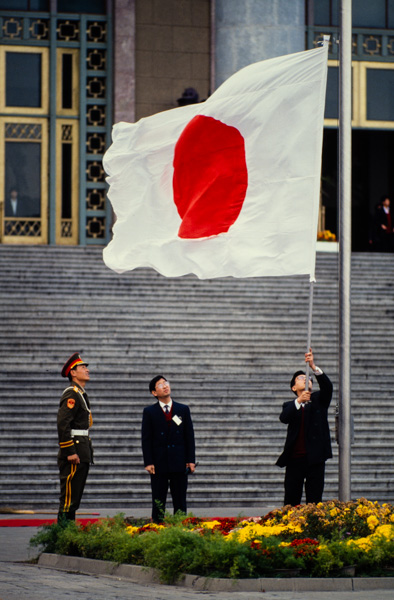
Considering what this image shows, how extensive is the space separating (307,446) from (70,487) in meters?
2.26

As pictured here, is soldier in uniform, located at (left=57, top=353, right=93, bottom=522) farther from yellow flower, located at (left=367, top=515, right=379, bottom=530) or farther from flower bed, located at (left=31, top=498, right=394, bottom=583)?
yellow flower, located at (left=367, top=515, right=379, bottom=530)

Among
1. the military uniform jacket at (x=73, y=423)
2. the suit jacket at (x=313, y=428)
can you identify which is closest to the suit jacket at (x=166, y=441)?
the military uniform jacket at (x=73, y=423)

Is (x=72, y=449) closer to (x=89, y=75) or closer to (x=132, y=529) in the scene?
(x=132, y=529)

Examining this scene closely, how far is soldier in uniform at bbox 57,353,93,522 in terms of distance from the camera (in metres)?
11.7

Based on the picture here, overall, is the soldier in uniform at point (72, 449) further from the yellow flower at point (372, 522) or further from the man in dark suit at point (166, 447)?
the yellow flower at point (372, 522)

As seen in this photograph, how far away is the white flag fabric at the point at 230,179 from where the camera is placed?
35.1 feet

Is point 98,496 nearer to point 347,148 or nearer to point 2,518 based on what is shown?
point 2,518

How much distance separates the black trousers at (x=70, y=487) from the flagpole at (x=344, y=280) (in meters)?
2.62

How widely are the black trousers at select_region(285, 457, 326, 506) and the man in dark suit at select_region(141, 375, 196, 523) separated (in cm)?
96

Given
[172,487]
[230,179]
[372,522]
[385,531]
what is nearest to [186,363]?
[172,487]

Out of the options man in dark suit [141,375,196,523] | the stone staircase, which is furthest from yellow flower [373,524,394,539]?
the stone staircase

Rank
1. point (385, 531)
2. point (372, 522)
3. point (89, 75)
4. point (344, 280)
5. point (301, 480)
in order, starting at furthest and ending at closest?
1. point (89, 75)
2. point (301, 480)
3. point (344, 280)
4. point (372, 522)
5. point (385, 531)

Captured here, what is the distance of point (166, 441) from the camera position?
11.9m

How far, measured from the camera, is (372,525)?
9867 millimetres
